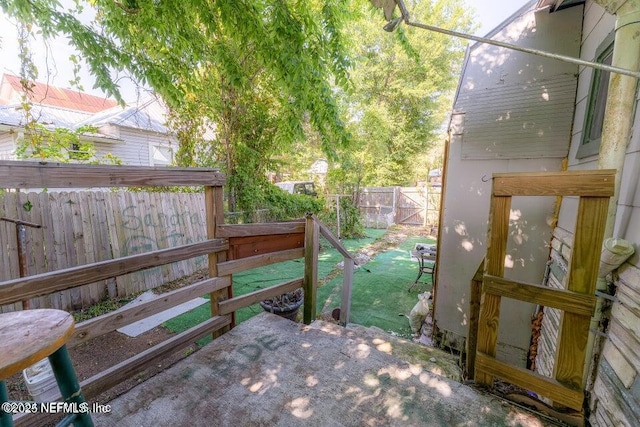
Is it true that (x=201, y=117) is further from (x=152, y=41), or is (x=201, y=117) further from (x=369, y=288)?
(x=369, y=288)

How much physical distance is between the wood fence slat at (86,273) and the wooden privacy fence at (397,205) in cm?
1063

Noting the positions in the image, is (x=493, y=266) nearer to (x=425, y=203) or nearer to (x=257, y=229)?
(x=257, y=229)

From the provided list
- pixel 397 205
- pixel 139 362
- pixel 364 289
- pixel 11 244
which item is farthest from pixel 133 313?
pixel 397 205

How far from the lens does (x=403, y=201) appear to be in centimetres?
1276

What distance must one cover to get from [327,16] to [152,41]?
2.04m

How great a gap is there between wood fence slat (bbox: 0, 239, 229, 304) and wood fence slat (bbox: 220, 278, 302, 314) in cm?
48

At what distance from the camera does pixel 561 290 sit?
139 centimetres

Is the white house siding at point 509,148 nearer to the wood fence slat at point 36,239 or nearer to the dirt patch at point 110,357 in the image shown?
the dirt patch at point 110,357

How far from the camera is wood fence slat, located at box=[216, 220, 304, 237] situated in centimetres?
205

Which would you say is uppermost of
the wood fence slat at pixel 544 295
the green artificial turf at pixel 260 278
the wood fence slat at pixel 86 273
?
the wood fence slat at pixel 86 273

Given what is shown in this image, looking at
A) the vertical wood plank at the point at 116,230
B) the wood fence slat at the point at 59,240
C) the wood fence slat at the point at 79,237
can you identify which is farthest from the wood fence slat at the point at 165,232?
the wood fence slat at the point at 59,240

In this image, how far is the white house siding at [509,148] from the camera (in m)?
2.99

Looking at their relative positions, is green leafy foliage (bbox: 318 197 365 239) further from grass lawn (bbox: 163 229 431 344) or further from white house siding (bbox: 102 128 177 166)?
white house siding (bbox: 102 128 177 166)

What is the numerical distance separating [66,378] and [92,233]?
13.0ft
